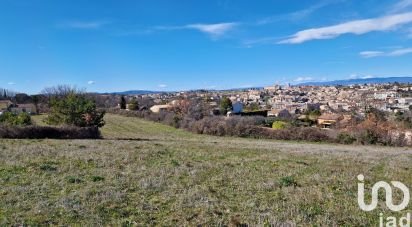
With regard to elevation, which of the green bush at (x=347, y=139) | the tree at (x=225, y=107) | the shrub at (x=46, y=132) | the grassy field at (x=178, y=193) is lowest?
the green bush at (x=347, y=139)

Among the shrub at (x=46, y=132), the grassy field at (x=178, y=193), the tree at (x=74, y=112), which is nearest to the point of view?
the grassy field at (x=178, y=193)

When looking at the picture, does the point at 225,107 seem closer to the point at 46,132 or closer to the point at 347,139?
the point at 347,139

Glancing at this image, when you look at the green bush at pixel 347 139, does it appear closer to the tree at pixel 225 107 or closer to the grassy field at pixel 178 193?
the grassy field at pixel 178 193

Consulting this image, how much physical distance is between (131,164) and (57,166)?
2.70 metres

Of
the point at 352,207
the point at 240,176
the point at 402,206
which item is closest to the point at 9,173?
the point at 240,176

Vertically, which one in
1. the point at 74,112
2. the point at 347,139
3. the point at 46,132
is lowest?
the point at 347,139

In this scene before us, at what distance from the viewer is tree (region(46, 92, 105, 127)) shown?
1599 inches

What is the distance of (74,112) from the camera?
40.7 m

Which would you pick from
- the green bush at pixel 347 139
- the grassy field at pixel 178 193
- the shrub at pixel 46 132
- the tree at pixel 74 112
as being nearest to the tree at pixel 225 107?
the green bush at pixel 347 139

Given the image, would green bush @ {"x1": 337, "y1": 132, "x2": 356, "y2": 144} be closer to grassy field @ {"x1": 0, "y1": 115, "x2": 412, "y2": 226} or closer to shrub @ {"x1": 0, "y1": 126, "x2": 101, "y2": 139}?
shrub @ {"x1": 0, "y1": 126, "x2": 101, "y2": 139}

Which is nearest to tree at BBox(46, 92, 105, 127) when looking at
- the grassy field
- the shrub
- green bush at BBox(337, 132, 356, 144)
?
the shrub

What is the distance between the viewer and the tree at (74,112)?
4062cm

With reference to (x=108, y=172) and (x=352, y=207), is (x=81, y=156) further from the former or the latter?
(x=352, y=207)

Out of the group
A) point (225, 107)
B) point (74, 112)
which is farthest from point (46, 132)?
point (225, 107)
